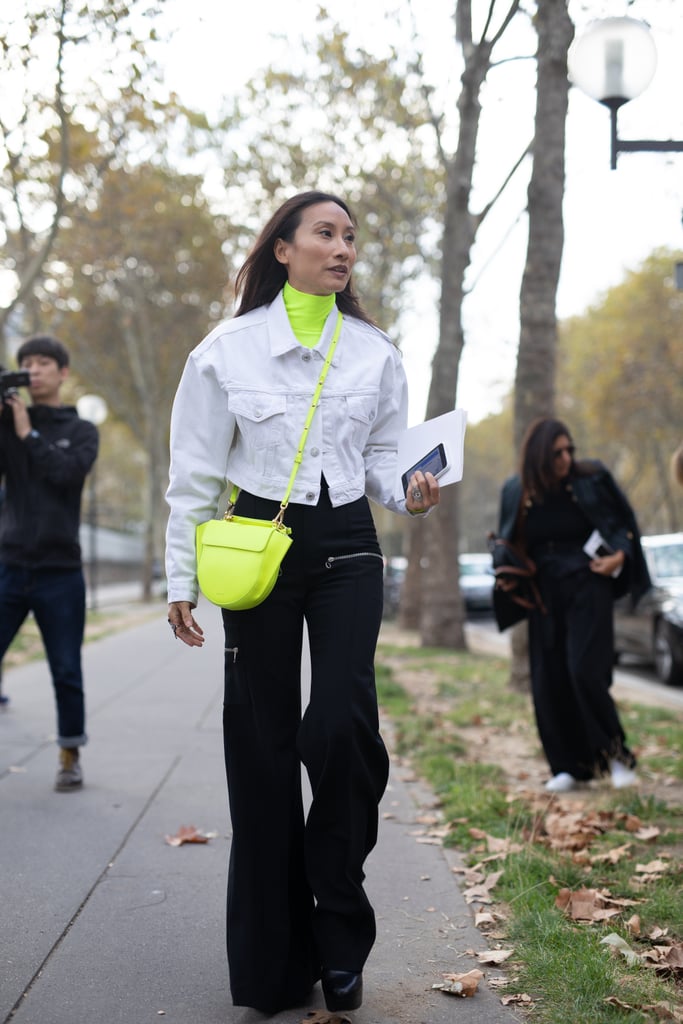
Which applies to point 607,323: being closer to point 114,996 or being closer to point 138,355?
point 138,355

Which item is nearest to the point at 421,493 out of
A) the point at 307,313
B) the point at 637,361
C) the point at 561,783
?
the point at 307,313

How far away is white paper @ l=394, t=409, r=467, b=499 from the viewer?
3.17 metres

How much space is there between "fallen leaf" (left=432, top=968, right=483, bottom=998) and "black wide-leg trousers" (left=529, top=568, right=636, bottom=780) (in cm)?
282

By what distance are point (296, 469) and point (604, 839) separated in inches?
98.9

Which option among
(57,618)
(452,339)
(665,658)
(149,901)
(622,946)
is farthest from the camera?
(452,339)

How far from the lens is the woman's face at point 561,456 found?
624 centimetres

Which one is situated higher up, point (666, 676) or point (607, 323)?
point (607, 323)

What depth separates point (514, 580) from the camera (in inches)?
252

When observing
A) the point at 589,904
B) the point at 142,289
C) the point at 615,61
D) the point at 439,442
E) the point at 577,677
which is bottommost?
the point at 589,904

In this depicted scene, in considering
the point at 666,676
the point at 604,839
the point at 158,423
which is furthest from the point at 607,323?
the point at 604,839

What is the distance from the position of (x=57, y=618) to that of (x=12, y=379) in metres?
1.14

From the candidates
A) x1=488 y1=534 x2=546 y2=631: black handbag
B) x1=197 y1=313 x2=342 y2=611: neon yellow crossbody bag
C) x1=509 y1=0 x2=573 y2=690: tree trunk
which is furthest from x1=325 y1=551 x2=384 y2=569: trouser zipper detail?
x1=509 y1=0 x2=573 y2=690: tree trunk

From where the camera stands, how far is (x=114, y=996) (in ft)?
10.7

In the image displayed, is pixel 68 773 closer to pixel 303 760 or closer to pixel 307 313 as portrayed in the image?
pixel 303 760
